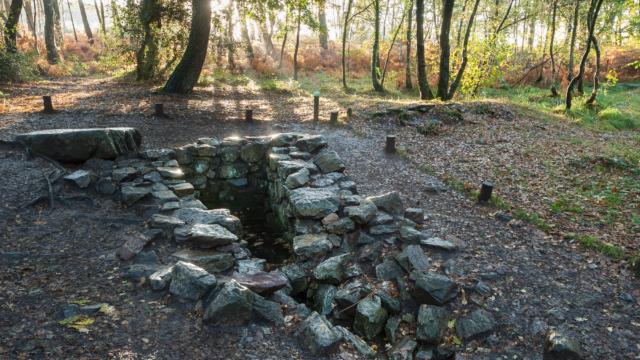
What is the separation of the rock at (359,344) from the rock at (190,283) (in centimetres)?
176

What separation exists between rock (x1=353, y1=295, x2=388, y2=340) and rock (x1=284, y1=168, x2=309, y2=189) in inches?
136

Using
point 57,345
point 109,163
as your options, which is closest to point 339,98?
point 109,163

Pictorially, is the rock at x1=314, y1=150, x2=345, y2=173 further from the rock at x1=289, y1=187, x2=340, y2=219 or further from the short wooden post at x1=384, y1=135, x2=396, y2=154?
the short wooden post at x1=384, y1=135, x2=396, y2=154

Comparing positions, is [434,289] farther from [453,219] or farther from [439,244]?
[453,219]

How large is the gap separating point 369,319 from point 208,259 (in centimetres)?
246

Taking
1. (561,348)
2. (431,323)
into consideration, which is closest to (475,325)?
(431,323)

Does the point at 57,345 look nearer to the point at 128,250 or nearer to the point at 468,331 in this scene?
the point at 128,250

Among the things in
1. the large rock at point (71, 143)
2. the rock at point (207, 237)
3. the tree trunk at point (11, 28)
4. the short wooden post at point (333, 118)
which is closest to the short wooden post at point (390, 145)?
the short wooden post at point (333, 118)

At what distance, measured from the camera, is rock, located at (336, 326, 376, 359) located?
474cm

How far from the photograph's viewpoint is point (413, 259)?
20.2 feet

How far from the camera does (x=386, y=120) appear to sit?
14.1 m

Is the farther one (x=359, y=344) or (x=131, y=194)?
(x=131, y=194)

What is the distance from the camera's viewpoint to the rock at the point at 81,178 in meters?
7.41

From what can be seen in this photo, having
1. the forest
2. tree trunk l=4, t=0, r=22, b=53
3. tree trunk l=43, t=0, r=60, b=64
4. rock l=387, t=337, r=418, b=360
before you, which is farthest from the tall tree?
rock l=387, t=337, r=418, b=360
